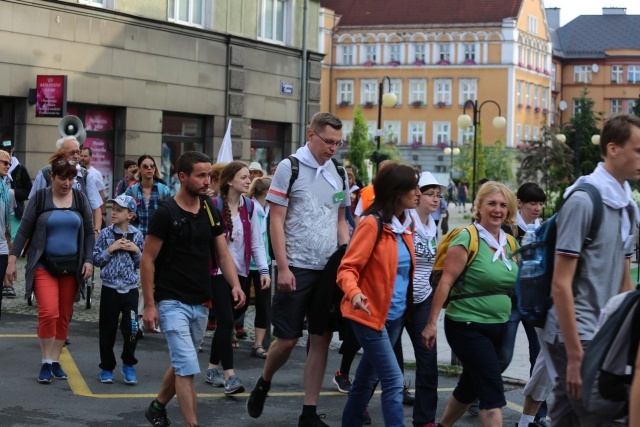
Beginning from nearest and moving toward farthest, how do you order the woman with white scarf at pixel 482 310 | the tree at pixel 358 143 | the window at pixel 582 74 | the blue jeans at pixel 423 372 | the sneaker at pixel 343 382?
1. the woman with white scarf at pixel 482 310
2. the blue jeans at pixel 423 372
3. the sneaker at pixel 343 382
4. the tree at pixel 358 143
5. the window at pixel 582 74

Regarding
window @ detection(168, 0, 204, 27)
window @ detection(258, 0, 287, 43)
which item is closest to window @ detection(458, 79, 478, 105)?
window @ detection(258, 0, 287, 43)

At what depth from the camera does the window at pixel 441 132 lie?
10575 centimetres

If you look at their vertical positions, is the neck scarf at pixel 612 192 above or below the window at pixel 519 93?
below

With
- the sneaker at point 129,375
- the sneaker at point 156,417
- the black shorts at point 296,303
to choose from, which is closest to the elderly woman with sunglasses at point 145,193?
the sneaker at point 129,375

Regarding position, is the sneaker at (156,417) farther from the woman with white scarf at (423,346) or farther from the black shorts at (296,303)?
the woman with white scarf at (423,346)

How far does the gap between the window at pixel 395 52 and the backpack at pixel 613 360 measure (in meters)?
102

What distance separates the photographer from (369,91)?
352ft

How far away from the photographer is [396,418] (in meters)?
6.79

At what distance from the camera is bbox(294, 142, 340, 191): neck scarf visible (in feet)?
26.7

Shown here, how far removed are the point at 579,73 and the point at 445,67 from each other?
84.6 ft

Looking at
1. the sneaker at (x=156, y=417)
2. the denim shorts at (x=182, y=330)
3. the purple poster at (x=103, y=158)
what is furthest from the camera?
the purple poster at (x=103, y=158)

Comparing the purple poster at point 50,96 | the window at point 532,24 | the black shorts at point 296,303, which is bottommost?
the black shorts at point 296,303

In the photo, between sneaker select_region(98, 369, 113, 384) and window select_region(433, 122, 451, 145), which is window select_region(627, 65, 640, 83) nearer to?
window select_region(433, 122, 451, 145)

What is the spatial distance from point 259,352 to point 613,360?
23.7 feet
